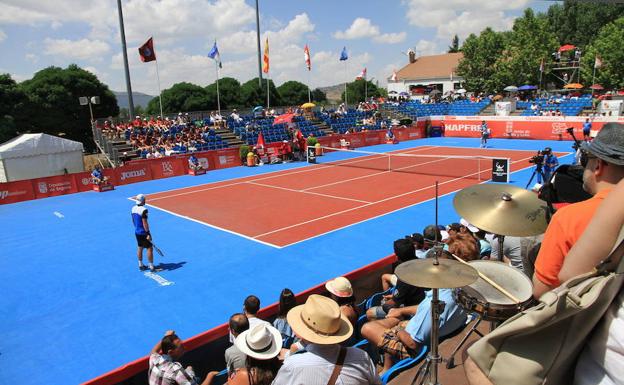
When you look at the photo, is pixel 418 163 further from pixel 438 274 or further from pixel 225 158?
pixel 438 274

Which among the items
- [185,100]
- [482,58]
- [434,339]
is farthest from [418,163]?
[185,100]

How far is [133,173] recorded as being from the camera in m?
25.1

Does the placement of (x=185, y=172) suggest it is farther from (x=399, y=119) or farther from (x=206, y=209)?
(x=399, y=119)

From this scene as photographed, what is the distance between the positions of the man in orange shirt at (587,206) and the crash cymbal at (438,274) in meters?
0.98

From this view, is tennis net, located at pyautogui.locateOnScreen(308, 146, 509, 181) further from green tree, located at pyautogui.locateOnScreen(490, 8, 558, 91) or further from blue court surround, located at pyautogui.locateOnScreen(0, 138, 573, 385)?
green tree, located at pyautogui.locateOnScreen(490, 8, 558, 91)

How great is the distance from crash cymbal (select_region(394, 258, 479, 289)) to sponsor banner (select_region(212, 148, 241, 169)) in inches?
1034

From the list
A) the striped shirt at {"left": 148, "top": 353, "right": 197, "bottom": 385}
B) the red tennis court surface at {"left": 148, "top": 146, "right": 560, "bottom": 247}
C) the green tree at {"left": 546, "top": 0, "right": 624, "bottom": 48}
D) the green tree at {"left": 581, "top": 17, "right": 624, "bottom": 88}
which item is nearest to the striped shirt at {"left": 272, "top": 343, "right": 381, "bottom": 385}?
the striped shirt at {"left": 148, "top": 353, "right": 197, "bottom": 385}

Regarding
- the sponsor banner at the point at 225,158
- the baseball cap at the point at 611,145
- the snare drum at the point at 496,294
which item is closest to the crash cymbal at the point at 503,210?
the snare drum at the point at 496,294

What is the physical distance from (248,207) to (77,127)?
146ft

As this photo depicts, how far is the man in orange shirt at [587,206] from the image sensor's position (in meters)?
2.08

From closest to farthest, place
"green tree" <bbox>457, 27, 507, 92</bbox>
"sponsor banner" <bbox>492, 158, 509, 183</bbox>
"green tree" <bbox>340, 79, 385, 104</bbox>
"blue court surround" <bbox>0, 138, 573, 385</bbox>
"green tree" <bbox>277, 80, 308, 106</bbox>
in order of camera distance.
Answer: "blue court surround" <bbox>0, 138, 573, 385</bbox> < "sponsor banner" <bbox>492, 158, 509, 183</bbox> < "green tree" <bbox>457, 27, 507, 92</bbox> < "green tree" <bbox>277, 80, 308, 106</bbox> < "green tree" <bbox>340, 79, 385, 104</bbox>

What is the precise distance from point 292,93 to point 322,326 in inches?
3906

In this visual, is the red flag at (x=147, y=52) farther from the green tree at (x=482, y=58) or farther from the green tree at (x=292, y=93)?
the green tree at (x=292, y=93)

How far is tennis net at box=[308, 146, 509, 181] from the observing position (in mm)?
23806
